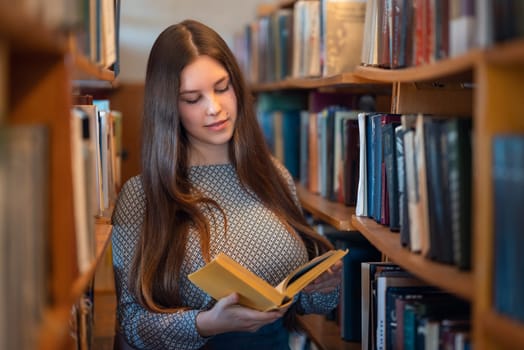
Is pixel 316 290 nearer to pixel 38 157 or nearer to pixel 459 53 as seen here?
pixel 459 53

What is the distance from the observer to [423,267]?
1.34 meters

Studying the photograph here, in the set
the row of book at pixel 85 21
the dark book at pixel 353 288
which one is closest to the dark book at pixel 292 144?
the dark book at pixel 353 288

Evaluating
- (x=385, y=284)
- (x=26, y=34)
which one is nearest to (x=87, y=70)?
(x=26, y=34)

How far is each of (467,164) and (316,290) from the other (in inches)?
35.0

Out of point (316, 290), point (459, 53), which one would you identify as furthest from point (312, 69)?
point (459, 53)

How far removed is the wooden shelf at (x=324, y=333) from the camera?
2.37 metres

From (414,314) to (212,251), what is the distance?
621mm

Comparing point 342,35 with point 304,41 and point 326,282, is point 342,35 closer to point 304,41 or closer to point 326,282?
point 304,41

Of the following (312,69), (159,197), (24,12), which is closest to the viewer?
(24,12)

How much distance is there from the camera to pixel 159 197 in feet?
6.54

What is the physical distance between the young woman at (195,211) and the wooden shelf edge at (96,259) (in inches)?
6.6

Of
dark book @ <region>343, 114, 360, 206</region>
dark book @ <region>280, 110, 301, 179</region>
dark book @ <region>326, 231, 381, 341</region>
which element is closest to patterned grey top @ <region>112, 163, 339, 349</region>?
dark book @ <region>326, 231, 381, 341</region>

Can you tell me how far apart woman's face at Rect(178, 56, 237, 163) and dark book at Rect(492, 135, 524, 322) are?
41.2 inches

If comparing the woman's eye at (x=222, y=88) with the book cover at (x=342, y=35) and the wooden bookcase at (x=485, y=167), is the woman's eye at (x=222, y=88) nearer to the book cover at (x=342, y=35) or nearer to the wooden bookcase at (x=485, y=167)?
the book cover at (x=342, y=35)
